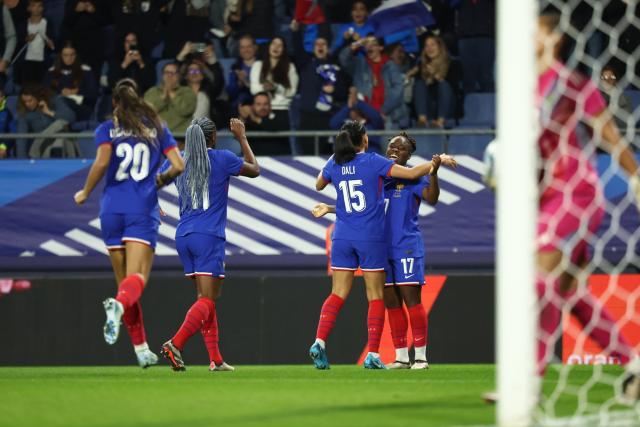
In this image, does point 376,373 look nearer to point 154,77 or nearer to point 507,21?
point 507,21

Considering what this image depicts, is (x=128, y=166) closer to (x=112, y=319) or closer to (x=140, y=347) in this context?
(x=112, y=319)

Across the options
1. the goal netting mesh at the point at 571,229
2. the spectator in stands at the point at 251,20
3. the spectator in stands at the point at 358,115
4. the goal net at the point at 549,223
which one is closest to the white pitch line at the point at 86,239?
the spectator in stands at the point at 358,115

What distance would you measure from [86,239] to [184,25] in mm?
3769

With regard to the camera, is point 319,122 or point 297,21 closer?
point 319,122

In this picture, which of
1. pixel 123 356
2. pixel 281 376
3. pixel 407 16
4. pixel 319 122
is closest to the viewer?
pixel 281 376

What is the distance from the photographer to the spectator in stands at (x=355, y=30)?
15164mm

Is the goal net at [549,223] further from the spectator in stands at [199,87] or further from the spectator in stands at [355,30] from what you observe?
the spectator in stands at [355,30]

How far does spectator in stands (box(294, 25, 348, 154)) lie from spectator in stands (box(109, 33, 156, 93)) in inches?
74.4

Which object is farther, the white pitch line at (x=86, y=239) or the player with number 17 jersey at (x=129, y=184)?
the white pitch line at (x=86, y=239)

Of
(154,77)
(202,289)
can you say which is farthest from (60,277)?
(202,289)

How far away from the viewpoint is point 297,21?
50.7ft

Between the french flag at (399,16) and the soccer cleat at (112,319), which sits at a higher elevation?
the french flag at (399,16)

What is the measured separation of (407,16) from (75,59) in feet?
13.9

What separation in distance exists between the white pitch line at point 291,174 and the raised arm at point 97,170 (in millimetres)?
4985
